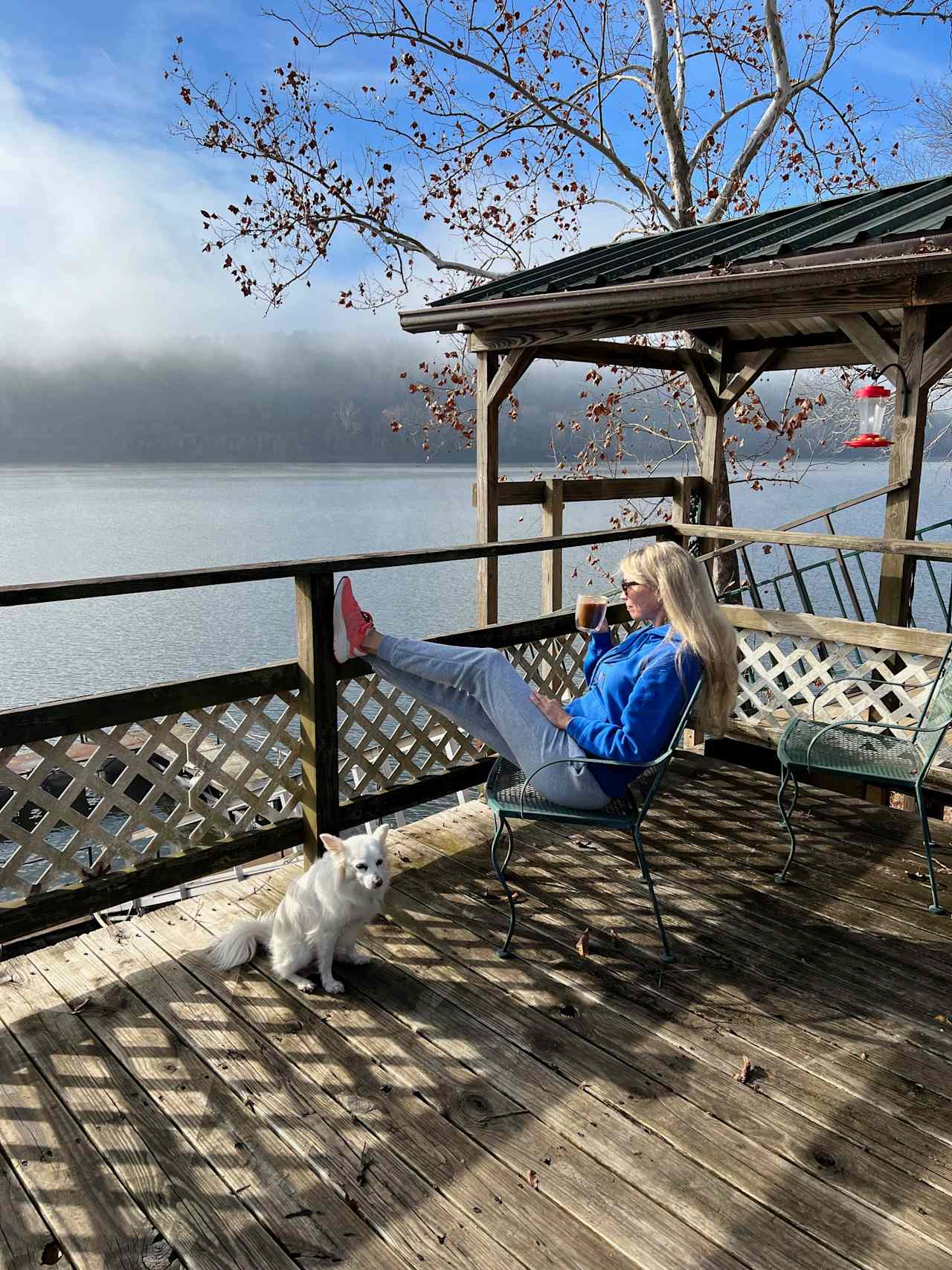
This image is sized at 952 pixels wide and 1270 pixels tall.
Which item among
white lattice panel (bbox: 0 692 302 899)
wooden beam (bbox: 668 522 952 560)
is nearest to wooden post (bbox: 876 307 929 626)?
wooden beam (bbox: 668 522 952 560)

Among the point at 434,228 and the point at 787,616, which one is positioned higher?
the point at 434,228

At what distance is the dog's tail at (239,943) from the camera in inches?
101

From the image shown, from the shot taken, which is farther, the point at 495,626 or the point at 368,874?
the point at 495,626

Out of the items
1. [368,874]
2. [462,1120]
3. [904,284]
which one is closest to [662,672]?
[368,874]

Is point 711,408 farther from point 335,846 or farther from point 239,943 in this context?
point 239,943

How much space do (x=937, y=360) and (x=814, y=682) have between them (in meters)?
1.74

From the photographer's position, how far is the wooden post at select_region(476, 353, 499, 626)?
6.04m

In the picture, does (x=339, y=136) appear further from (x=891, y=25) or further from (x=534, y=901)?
(x=534, y=901)

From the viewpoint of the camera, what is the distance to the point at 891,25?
11492mm

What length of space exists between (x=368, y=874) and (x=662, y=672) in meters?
0.96

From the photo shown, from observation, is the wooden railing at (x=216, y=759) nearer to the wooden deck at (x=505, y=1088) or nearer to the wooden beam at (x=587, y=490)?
the wooden deck at (x=505, y=1088)

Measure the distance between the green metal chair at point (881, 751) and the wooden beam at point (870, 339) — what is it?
214 cm

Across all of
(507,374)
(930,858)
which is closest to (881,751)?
(930,858)

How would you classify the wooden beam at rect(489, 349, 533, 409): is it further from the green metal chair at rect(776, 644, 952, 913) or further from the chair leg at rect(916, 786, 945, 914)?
the chair leg at rect(916, 786, 945, 914)
